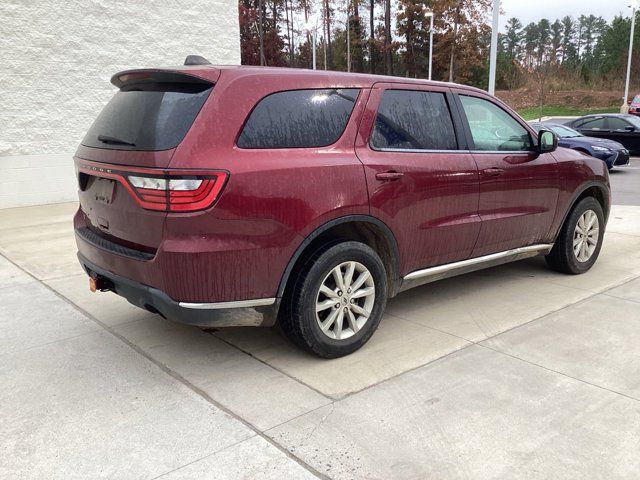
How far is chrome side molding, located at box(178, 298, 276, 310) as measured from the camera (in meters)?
3.06

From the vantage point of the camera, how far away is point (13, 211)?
9305mm

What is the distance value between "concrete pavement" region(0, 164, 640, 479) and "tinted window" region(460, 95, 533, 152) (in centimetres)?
128

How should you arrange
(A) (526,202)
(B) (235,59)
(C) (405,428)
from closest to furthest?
(C) (405,428) → (A) (526,202) → (B) (235,59)

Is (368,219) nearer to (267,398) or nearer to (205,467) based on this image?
(267,398)

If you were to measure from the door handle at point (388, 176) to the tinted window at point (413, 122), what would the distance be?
0.19 meters

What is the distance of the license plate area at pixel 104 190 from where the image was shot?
3332 mm

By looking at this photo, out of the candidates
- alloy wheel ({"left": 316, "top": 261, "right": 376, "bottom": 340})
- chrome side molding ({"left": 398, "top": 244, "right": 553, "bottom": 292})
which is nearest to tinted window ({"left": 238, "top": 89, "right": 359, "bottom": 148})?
alloy wheel ({"left": 316, "top": 261, "right": 376, "bottom": 340})

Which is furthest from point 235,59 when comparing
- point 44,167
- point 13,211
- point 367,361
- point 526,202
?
point 367,361

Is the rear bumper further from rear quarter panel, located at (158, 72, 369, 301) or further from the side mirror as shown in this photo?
the side mirror

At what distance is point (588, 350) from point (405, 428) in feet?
5.33

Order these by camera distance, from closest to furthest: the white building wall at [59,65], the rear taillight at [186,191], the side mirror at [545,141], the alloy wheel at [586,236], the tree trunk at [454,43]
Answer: the rear taillight at [186,191]
the side mirror at [545,141]
the alloy wheel at [586,236]
the white building wall at [59,65]
the tree trunk at [454,43]

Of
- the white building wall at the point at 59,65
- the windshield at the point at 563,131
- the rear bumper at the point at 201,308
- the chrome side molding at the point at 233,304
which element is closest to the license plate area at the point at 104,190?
the rear bumper at the point at 201,308

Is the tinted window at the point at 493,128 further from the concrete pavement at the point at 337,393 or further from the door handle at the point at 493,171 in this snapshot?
the concrete pavement at the point at 337,393

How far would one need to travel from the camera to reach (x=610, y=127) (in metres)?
17.2
